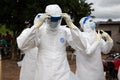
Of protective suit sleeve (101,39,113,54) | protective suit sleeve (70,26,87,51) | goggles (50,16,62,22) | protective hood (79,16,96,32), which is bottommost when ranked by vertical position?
protective suit sleeve (101,39,113,54)

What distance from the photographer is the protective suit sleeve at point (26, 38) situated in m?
5.78

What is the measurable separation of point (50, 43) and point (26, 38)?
0.39 m

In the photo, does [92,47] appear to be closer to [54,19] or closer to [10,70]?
[54,19]

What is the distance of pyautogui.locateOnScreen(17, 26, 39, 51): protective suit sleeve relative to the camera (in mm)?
5777

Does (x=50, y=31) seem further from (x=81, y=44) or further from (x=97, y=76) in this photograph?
(x=97, y=76)

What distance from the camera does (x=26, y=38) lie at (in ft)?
19.0

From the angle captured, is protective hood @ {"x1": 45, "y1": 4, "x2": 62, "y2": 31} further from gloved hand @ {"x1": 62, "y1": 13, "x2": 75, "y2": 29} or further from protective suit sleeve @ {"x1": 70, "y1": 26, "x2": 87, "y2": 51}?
protective suit sleeve @ {"x1": 70, "y1": 26, "x2": 87, "y2": 51}

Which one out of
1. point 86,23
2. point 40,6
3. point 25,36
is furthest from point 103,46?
point 40,6

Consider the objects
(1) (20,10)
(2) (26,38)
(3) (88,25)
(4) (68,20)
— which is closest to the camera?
(2) (26,38)

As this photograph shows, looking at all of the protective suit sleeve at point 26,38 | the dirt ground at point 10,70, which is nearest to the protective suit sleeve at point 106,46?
the protective suit sleeve at point 26,38

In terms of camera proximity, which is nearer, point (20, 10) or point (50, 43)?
point (50, 43)

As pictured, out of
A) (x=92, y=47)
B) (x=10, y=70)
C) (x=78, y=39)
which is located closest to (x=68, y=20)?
(x=78, y=39)

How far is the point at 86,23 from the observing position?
877cm

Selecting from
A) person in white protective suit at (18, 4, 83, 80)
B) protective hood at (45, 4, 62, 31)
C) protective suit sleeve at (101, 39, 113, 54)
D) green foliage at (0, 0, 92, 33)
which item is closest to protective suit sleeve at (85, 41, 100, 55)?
protective suit sleeve at (101, 39, 113, 54)
